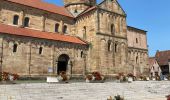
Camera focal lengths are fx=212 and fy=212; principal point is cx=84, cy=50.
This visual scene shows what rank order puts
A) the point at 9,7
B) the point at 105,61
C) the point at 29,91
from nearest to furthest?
the point at 29,91 → the point at 9,7 → the point at 105,61

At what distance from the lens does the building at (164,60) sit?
64131mm

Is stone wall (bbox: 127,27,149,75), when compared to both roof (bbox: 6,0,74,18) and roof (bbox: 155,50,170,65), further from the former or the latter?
roof (bbox: 155,50,170,65)

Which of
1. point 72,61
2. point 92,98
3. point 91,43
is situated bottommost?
point 92,98

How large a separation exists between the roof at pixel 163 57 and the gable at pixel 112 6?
32799 mm

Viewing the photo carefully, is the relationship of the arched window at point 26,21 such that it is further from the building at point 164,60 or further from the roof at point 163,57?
the roof at point 163,57

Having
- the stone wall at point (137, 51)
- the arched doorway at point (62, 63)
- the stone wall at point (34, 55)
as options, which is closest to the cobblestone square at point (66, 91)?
the stone wall at point (34, 55)

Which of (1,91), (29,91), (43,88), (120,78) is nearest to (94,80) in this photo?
(120,78)

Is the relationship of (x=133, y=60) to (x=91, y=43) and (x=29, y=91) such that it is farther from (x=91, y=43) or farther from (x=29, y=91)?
(x=29, y=91)

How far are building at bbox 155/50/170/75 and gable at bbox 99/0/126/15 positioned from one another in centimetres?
3239

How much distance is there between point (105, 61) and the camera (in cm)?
3416

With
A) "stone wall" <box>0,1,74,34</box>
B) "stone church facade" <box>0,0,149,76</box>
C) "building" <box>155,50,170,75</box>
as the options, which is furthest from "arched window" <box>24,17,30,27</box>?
"building" <box>155,50,170,75</box>

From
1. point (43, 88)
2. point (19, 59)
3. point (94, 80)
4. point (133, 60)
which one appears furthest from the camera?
point (133, 60)

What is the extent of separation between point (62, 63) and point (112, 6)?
1381cm

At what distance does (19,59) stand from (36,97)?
1240 cm
